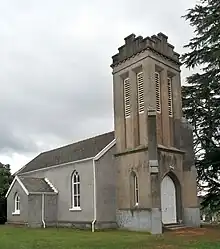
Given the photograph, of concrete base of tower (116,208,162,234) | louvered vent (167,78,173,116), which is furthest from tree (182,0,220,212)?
concrete base of tower (116,208,162,234)

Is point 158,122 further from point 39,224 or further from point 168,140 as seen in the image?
point 39,224

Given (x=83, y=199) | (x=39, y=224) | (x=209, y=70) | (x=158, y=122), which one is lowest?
(x=39, y=224)

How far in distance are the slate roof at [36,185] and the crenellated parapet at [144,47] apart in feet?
40.3

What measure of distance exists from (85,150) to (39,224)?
289 inches

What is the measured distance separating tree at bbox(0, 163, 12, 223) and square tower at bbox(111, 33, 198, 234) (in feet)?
56.5

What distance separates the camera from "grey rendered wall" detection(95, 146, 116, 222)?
98.6 ft

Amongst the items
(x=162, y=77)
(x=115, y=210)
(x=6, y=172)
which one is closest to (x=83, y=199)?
(x=115, y=210)

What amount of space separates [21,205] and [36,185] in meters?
2.53

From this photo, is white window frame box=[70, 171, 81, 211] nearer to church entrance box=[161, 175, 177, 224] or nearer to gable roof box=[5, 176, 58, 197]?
gable roof box=[5, 176, 58, 197]

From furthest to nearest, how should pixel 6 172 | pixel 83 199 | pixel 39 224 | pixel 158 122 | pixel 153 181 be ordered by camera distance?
1. pixel 6 172
2. pixel 39 224
3. pixel 83 199
4. pixel 158 122
5. pixel 153 181

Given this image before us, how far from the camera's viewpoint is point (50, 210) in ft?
114

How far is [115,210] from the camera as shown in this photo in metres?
30.3

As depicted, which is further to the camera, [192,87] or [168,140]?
[192,87]

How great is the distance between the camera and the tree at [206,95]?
73.0 ft
